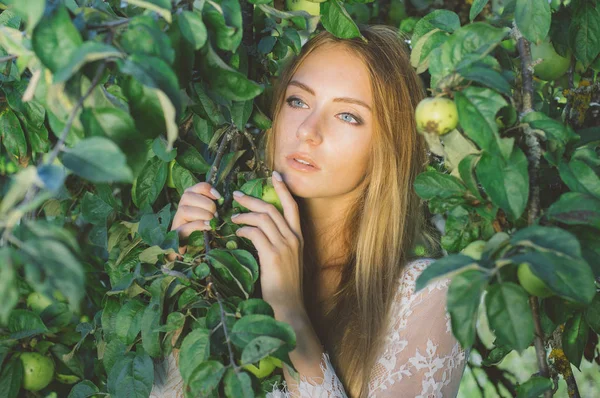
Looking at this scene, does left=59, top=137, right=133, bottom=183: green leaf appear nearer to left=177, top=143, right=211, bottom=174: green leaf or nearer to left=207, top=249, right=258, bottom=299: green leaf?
left=207, top=249, right=258, bottom=299: green leaf

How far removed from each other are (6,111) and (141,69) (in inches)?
37.0

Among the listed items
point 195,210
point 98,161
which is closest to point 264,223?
point 195,210

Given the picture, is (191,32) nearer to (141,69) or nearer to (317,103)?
(141,69)

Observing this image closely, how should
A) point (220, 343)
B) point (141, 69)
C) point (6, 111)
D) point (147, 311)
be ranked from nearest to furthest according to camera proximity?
point (141, 69) → point (220, 343) → point (147, 311) → point (6, 111)

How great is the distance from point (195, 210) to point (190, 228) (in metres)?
0.04

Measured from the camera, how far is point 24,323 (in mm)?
1484

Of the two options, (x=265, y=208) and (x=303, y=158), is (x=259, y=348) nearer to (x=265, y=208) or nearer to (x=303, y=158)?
(x=265, y=208)

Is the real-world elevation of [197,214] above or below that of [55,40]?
below

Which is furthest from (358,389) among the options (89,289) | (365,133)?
(89,289)

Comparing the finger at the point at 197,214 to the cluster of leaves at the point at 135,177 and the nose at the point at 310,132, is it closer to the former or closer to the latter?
the cluster of leaves at the point at 135,177

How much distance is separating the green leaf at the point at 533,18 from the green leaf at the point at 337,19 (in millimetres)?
316

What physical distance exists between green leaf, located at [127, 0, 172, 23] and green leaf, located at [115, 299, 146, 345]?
59 centimetres

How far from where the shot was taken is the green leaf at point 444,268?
751 mm

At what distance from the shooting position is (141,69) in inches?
28.1
